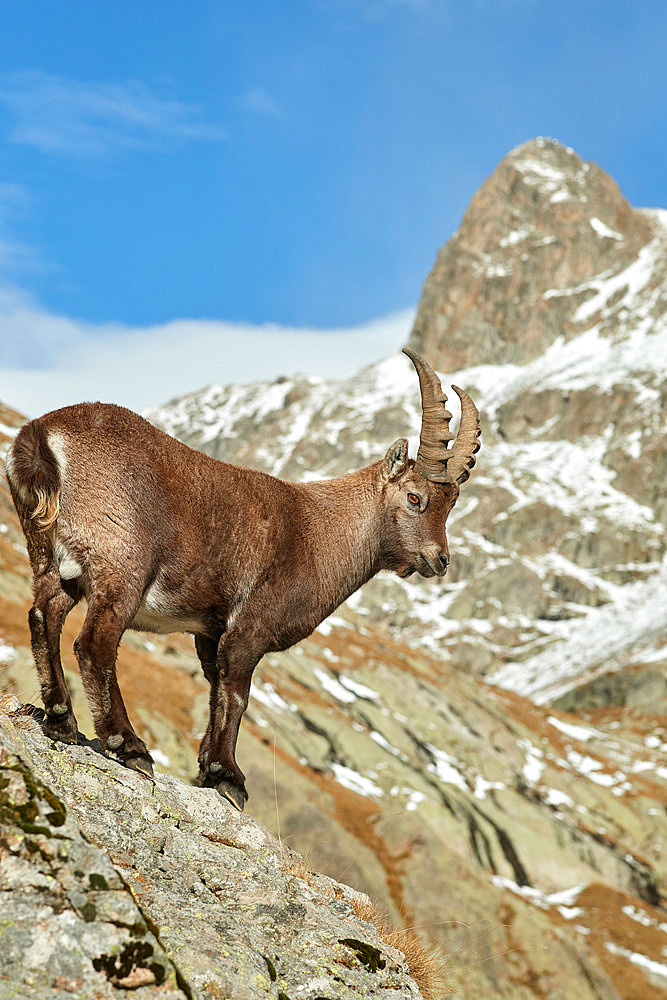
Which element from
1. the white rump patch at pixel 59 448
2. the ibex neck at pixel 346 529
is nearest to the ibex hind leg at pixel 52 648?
the white rump patch at pixel 59 448

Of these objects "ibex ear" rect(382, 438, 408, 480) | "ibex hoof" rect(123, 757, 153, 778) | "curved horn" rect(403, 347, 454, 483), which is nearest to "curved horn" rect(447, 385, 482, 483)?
"curved horn" rect(403, 347, 454, 483)

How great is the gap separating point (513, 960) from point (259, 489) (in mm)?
30127

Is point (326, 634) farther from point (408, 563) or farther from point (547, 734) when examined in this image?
point (408, 563)

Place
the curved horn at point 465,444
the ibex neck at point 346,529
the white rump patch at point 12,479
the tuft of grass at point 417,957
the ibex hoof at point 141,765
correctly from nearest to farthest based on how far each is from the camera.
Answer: the white rump patch at point 12,479 < the ibex hoof at point 141,765 < the tuft of grass at point 417,957 < the ibex neck at point 346,529 < the curved horn at point 465,444

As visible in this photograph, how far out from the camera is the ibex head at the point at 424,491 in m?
12.3

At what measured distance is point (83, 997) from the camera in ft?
17.5

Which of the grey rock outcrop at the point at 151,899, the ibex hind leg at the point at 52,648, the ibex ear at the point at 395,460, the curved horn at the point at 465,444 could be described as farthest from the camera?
the curved horn at the point at 465,444

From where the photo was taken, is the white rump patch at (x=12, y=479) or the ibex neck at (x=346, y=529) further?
the ibex neck at (x=346, y=529)

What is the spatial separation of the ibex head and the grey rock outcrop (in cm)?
432

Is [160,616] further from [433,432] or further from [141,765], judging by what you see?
[433,432]

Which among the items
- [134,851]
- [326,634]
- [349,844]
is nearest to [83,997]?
[134,851]

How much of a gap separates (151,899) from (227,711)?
3154 millimetres

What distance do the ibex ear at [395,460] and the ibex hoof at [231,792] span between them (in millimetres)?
4768

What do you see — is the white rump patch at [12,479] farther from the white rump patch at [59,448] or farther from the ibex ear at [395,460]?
the ibex ear at [395,460]
